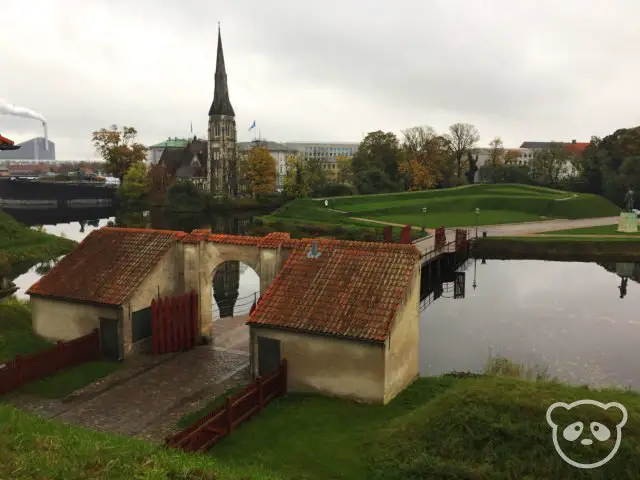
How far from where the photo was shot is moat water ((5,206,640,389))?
2566 cm

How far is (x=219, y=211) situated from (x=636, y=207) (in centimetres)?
6801

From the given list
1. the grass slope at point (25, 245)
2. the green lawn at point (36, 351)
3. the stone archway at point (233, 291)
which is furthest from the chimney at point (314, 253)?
the grass slope at point (25, 245)

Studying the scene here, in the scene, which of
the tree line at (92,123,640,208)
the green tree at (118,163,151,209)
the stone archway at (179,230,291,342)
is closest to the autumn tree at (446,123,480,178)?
the tree line at (92,123,640,208)

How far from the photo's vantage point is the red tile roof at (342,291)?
688 inches

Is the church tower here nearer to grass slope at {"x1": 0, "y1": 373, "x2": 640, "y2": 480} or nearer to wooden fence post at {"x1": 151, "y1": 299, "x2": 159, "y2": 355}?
wooden fence post at {"x1": 151, "y1": 299, "x2": 159, "y2": 355}

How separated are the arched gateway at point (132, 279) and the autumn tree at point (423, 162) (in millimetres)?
78439

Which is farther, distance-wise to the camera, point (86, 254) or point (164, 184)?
point (164, 184)

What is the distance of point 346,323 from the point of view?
17484 mm

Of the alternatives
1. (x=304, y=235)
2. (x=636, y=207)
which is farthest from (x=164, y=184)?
(x=636, y=207)

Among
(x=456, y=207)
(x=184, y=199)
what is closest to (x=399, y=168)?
(x=456, y=207)

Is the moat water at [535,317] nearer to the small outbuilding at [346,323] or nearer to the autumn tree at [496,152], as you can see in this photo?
the small outbuilding at [346,323]

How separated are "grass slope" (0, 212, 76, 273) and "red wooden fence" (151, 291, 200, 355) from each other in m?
32.8

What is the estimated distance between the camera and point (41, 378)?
19688 mm

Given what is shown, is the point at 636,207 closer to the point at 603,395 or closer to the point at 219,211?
the point at 219,211
